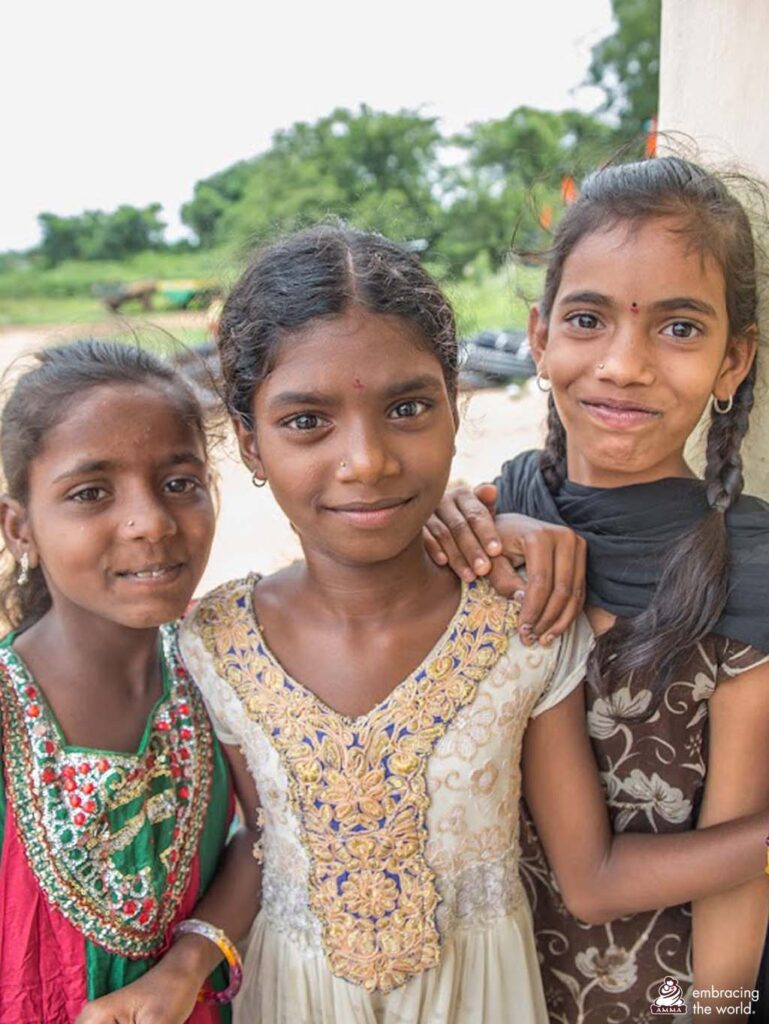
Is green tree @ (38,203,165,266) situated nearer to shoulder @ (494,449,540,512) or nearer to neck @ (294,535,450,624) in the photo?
shoulder @ (494,449,540,512)

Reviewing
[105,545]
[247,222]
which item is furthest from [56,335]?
[247,222]

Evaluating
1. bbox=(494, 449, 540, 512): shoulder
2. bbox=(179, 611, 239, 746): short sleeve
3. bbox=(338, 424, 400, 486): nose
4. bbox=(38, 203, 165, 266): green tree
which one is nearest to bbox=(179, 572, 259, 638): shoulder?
bbox=(179, 611, 239, 746): short sleeve

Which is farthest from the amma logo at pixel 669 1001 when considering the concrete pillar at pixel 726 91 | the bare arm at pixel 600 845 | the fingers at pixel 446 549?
the concrete pillar at pixel 726 91

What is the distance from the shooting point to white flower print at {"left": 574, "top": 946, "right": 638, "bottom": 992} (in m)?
1.37

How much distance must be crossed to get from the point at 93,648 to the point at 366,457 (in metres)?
0.52

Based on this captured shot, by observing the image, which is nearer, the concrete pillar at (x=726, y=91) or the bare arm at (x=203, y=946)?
the bare arm at (x=203, y=946)

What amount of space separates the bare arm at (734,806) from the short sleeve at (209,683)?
0.70m

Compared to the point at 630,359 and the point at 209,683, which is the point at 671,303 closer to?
the point at 630,359

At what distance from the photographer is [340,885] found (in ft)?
4.11

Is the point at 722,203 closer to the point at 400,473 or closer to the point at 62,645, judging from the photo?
the point at 400,473

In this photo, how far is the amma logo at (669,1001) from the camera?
137cm

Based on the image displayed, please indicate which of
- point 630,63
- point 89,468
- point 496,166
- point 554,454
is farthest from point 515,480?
point 630,63

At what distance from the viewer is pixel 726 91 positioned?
165 cm

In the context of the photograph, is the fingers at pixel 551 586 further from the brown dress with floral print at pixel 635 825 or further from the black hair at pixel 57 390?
the black hair at pixel 57 390
